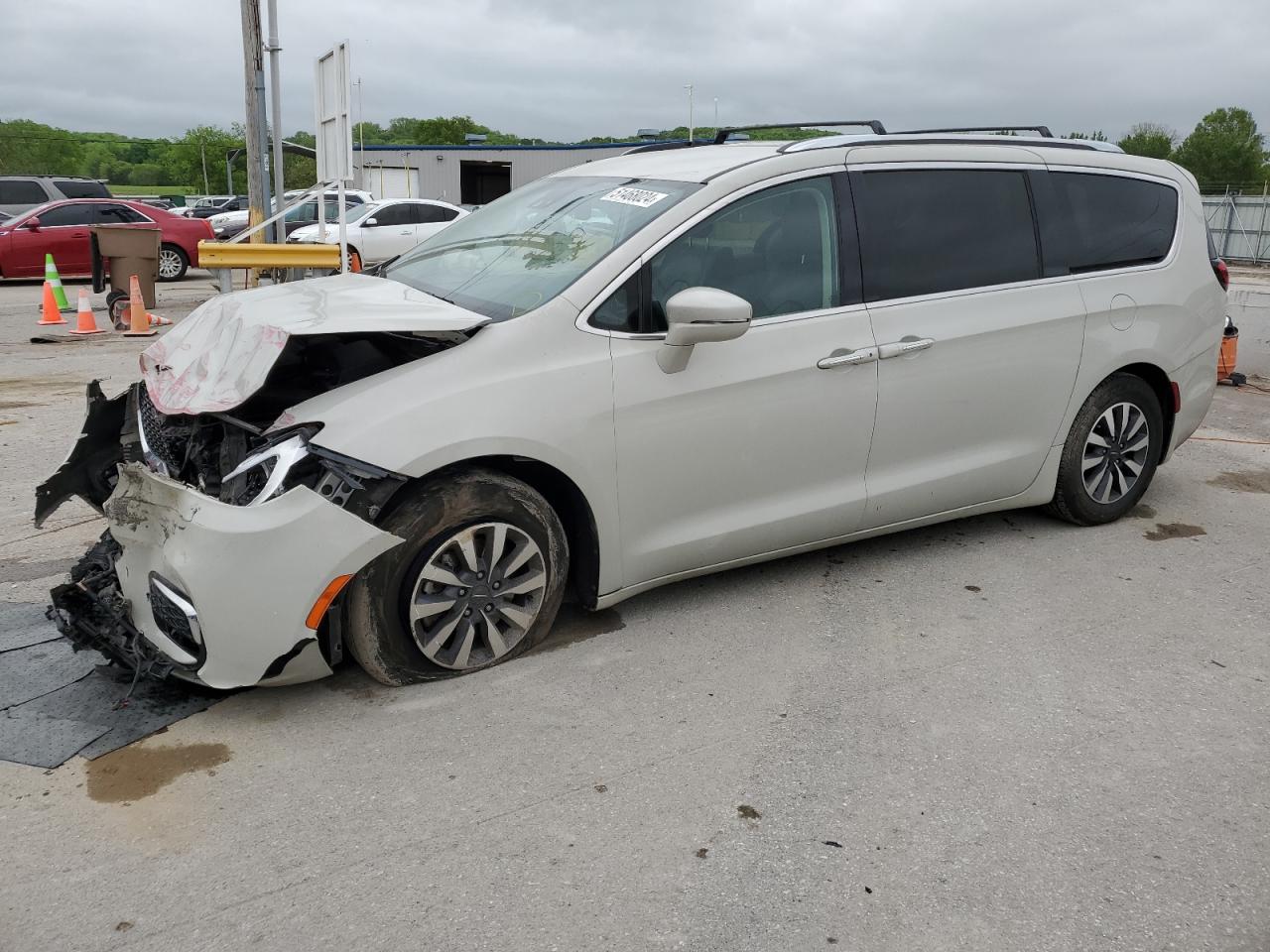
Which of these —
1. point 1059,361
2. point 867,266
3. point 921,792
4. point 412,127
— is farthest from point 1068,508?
point 412,127

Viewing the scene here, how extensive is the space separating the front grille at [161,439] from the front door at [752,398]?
5.15 feet

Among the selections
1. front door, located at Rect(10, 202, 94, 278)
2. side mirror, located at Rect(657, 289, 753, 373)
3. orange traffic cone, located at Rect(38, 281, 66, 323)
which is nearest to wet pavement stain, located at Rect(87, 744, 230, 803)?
side mirror, located at Rect(657, 289, 753, 373)

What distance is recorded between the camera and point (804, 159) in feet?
14.0

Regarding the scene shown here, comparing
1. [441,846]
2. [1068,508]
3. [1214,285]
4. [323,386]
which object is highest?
[1214,285]

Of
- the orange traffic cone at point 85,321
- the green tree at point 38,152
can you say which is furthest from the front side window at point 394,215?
the green tree at point 38,152

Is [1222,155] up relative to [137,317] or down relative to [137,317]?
up

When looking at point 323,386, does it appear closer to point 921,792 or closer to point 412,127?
point 921,792

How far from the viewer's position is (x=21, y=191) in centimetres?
2266

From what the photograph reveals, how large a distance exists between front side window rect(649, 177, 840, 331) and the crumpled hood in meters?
0.75

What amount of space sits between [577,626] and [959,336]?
2019mm

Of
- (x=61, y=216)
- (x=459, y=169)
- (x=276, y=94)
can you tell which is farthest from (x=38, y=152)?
(x=276, y=94)

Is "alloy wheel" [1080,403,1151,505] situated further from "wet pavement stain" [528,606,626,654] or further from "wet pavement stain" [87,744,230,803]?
"wet pavement stain" [87,744,230,803]

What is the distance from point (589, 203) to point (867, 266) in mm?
1167

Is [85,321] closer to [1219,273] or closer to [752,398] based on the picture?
[752,398]
